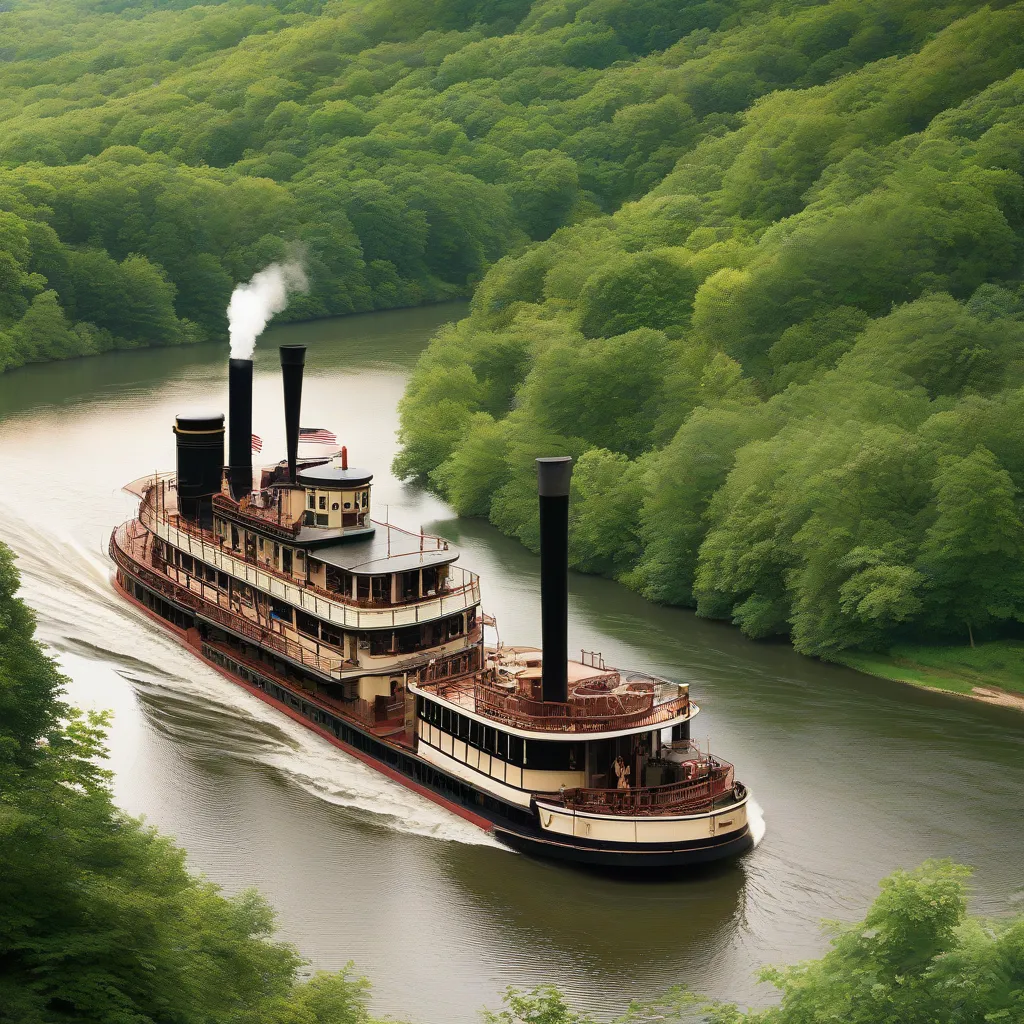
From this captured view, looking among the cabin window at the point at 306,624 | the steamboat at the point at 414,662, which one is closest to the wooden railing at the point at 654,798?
the steamboat at the point at 414,662

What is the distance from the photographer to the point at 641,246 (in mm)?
93000

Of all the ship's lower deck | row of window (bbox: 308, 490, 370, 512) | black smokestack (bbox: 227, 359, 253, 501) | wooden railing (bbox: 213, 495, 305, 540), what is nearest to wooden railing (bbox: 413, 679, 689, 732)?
the ship's lower deck

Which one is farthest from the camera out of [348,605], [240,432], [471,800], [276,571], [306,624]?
[240,432]

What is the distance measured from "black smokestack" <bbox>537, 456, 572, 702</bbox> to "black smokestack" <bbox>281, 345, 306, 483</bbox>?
1418 cm

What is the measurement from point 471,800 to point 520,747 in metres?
2.14

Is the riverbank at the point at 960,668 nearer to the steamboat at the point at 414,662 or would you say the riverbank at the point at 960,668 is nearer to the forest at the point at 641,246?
the forest at the point at 641,246

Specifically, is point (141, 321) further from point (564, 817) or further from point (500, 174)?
point (564, 817)

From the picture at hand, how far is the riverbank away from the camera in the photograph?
48.7m

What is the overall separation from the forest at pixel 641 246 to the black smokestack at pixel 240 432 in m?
12.1

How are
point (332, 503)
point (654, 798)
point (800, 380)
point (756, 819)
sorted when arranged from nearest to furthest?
1. point (654, 798)
2. point (756, 819)
3. point (332, 503)
4. point (800, 380)

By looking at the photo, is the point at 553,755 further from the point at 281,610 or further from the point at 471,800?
the point at 281,610

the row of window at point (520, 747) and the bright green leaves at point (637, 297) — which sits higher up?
the bright green leaves at point (637, 297)

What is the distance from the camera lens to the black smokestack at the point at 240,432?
54969 mm

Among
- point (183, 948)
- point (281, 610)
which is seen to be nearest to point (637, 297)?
point (281, 610)
